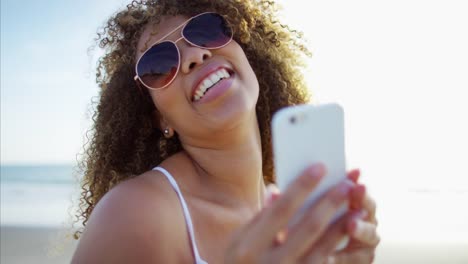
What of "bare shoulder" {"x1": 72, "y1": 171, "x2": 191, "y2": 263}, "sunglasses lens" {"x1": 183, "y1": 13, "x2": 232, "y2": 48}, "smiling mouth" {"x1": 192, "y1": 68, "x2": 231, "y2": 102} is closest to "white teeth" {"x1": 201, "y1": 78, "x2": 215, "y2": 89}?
"smiling mouth" {"x1": 192, "y1": 68, "x2": 231, "y2": 102}

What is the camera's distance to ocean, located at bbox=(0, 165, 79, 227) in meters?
11.3

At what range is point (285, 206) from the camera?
1.47m

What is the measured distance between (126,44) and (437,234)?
21.0 feet

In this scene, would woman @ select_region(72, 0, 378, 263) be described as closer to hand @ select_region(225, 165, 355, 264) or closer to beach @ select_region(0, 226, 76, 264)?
hand @ select_region(225, 165, 355, 264)

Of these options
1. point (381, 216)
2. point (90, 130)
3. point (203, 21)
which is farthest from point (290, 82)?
point (381, 216)

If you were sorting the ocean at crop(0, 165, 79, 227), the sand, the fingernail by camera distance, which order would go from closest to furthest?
the fingernail < the sand < the ocean at crop(0, 165, 79, 227)

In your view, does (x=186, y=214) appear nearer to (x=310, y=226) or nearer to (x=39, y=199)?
(x=310, y=226)

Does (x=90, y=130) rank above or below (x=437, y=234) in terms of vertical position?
above

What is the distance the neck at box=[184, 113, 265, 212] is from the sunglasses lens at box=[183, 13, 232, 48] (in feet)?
1.67

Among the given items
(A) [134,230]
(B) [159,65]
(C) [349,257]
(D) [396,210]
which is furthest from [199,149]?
(D) [396,210]

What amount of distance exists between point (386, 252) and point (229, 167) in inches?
195

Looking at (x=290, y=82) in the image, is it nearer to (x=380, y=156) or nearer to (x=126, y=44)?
(x=126, y=44)

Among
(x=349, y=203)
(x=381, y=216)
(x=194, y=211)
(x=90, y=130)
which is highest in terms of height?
(x=349, y=203)

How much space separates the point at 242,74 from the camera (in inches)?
119
